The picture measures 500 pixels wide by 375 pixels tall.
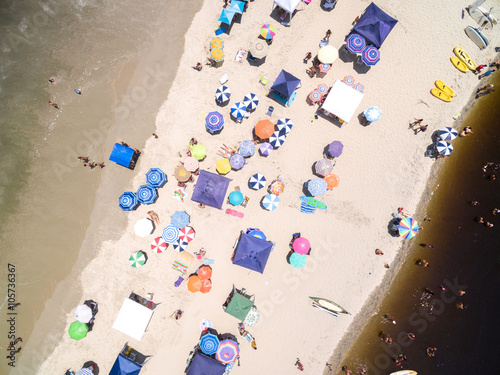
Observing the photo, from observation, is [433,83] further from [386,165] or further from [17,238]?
[17,238]

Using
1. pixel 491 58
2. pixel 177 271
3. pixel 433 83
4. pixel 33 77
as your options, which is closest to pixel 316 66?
pixel 433 83

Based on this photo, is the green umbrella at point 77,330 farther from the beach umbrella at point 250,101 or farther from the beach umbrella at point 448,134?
the beach umbrella at point 448,134

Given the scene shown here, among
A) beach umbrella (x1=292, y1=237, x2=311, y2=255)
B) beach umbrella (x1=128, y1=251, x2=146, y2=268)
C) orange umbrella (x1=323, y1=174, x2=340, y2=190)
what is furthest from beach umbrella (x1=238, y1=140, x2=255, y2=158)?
beach umbrella (x1=128, y1=251, x2=146, y2=268)

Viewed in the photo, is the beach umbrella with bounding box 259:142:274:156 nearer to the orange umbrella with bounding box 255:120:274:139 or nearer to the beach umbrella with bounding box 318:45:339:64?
the orange umbrella with bounding box 255:120:274:139

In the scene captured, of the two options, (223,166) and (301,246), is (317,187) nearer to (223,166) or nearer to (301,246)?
(301,246)

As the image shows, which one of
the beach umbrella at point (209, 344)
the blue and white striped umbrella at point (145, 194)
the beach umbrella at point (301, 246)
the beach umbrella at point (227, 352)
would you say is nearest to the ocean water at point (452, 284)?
the beach umbrella at point (301, 246)

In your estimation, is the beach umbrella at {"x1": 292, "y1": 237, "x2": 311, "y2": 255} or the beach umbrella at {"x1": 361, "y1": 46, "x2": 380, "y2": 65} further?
the beach umbrella at {"x1": 361, "y1": 46, "x2": 380, "y2": 65}

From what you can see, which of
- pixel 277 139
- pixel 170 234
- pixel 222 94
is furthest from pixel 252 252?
pixel 222 94

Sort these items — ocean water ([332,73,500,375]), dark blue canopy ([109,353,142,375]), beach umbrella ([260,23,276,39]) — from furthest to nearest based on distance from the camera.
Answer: ocean water ([332,73,500,375]) → beach umbrella ([260,23,276,39]) → dark blue canopy ([109,353,142,375])
